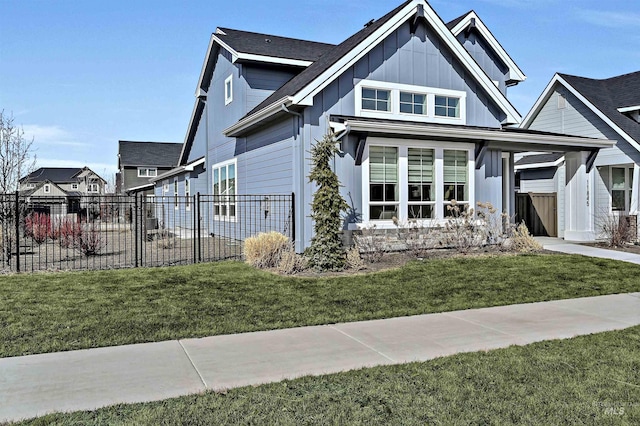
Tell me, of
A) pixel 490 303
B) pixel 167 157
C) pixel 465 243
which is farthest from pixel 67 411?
pixel 167 157

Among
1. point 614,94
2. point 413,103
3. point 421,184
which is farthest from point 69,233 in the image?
point 614,94

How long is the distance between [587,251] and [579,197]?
2552 millimetres

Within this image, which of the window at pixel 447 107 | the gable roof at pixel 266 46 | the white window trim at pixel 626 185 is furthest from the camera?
the white window trim at pixel 626 185

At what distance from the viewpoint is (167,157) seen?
5162 cm

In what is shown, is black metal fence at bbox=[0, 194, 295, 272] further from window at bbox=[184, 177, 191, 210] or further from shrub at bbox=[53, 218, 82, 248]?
window at bbox=[184, 177, 191, 210]

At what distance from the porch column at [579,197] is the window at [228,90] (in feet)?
37.2

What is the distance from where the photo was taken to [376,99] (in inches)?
543

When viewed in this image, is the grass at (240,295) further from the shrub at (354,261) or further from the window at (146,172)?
the window at (146,172)

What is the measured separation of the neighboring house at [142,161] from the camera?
49406 mm

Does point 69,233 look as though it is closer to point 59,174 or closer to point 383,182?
point 383,182

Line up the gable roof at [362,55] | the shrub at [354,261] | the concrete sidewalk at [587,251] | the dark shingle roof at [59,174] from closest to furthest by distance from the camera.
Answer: the shrub at [354,261], the gable roof at [362,55], the concrete sidewalk at [587,251], the dark shingle roof at [59,174]

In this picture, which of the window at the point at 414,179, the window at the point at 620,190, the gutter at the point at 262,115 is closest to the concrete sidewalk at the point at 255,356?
the window at the point at 414,179

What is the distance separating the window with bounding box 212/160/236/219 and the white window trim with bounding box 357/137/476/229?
5.46m

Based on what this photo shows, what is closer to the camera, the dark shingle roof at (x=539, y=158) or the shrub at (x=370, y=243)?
the shrub at (x=370, y=243)
